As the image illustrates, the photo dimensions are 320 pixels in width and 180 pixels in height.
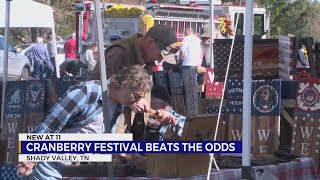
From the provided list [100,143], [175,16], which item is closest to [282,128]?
[100,143]

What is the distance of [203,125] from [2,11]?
6.82 meters

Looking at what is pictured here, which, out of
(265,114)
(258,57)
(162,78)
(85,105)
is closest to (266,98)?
(265,114)

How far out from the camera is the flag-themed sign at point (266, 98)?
24.1ft

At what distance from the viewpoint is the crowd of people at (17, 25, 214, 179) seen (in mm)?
4699

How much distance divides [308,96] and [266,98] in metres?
0.36

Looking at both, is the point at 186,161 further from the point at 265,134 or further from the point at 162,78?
the point at 162,78

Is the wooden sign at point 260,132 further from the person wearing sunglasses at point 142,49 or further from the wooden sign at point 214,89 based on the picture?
the wooden sign at point 214,89

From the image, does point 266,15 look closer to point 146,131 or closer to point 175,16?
point 175,16

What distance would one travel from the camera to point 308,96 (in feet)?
23.9

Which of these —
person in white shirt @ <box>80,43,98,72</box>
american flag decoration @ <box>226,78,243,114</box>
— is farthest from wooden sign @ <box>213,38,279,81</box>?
person in white shirt @ <box>80,43,98,72</box>

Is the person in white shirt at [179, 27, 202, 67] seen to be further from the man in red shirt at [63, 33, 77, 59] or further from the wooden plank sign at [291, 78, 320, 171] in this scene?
the wooden plank sign at [291, 78, 320, 171]

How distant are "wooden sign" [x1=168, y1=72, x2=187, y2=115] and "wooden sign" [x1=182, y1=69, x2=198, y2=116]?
5 cm

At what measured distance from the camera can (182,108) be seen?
912cm

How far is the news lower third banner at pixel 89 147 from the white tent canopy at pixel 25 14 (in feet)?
22.3
